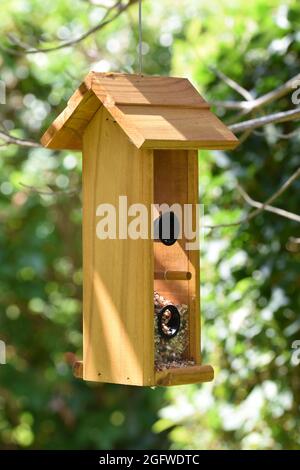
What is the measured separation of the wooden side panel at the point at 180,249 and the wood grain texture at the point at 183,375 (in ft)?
0.33

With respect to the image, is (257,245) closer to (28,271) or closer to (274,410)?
(274,410)

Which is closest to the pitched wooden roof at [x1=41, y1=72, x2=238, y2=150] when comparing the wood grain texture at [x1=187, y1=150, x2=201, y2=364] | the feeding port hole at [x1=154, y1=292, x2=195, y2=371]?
the wood grain texture at [x1=187, y1=150, x2=201, y2=364]

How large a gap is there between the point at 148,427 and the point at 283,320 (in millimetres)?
2872

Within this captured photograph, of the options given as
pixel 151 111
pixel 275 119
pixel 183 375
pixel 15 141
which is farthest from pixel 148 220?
pixel 15 141

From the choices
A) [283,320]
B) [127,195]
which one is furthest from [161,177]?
[283,320]

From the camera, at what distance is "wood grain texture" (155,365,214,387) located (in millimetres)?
2389

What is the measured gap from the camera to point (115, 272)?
250 cm

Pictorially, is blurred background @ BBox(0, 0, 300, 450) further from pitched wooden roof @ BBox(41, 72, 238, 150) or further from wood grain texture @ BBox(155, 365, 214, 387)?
wood grain texture @ BBox(155, 365, 214, 387)

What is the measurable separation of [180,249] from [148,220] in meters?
0.20

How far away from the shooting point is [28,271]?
21.7 feet

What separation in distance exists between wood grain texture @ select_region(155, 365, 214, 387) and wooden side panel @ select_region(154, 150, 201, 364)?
0.33 ft

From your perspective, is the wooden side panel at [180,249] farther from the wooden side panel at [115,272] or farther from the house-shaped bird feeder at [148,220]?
the wooden side panel at [115,272]

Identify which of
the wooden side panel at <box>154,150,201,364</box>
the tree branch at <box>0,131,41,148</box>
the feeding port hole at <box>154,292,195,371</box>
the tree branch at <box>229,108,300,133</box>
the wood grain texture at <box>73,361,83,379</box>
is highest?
the tree branch at <box>229,108,300,133</box>

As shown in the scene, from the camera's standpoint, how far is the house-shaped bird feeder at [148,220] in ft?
7.89
